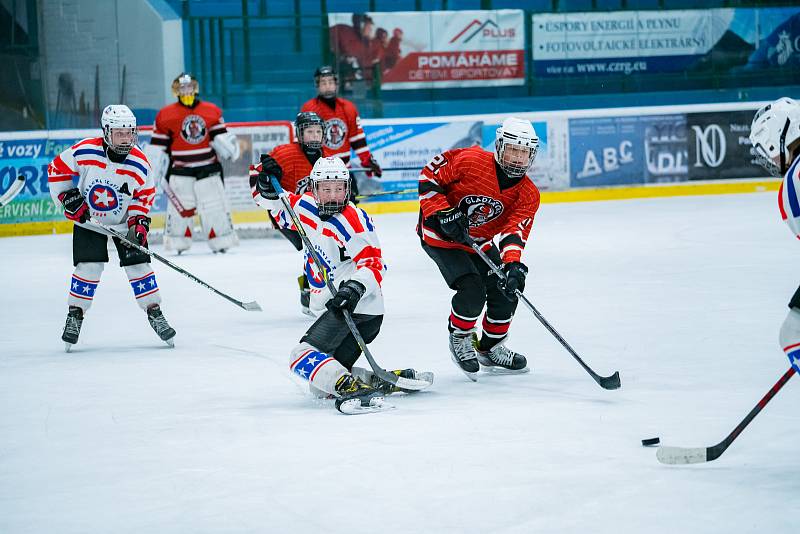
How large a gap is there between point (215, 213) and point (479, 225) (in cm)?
468

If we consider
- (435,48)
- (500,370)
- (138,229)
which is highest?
(435,48)

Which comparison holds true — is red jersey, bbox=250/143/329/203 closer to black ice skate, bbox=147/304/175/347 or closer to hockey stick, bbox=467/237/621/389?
black ice skate, bbox=147/304/175/347

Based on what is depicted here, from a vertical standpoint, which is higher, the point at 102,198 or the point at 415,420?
the point at 102,198

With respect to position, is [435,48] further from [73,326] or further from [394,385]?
[394,385]

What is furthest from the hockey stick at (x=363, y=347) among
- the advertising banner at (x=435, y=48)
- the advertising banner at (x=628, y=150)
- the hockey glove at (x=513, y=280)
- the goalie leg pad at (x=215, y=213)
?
the advertising banner at (x=435, y=48)

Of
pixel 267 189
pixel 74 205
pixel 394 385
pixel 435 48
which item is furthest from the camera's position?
pixel 435 48

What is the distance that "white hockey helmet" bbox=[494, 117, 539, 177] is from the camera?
4188 mm

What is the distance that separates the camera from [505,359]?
14.5 feet

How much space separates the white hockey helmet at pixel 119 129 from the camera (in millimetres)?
4945

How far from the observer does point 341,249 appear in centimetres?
388

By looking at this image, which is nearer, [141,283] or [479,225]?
[479,225]

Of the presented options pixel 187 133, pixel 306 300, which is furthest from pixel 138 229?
pixel 187 133

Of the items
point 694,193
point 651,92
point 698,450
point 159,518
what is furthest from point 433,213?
point 651,92

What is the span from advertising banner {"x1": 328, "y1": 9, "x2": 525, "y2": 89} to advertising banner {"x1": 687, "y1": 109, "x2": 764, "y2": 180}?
1.95 meters
